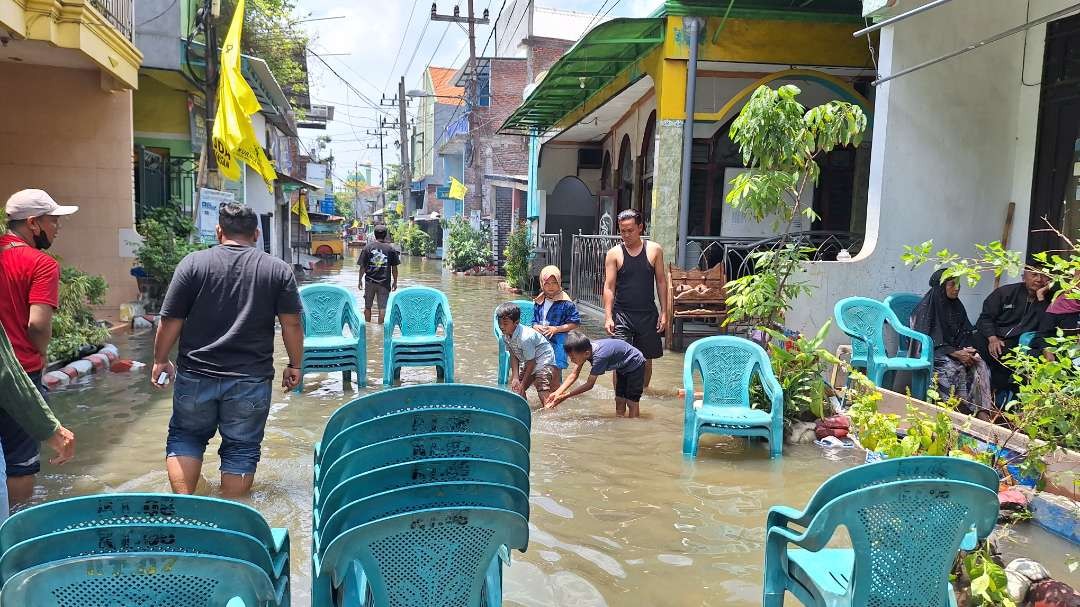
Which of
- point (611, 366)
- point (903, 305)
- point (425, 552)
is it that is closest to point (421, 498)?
point (425, 552)

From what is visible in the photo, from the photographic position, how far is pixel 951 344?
685 cm

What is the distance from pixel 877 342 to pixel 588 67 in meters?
7.40

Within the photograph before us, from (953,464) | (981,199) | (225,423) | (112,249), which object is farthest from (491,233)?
(953,464)

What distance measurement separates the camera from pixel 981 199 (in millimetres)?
8531

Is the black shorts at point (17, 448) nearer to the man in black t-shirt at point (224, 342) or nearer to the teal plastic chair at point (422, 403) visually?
the man in black t-shirt at point (224, 342)

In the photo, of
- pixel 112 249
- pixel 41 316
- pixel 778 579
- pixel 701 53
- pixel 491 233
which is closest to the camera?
pixel 778 579

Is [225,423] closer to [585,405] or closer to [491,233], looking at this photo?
[585,405]

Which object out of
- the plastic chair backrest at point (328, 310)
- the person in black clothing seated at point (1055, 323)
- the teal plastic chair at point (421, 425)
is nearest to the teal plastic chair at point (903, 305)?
the person in black clothing seated at point (1055, 323)

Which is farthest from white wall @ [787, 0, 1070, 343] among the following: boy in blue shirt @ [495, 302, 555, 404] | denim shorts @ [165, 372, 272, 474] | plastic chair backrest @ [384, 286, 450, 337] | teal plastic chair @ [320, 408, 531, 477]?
teal plastic chair @ [320, 408, 531, 477]

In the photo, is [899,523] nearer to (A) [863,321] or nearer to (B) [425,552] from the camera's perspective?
(B) [425,552]

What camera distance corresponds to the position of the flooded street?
152 inches

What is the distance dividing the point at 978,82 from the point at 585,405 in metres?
5.38

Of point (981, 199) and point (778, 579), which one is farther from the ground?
point (981, 199)

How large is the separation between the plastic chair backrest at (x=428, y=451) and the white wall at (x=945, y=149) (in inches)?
235
